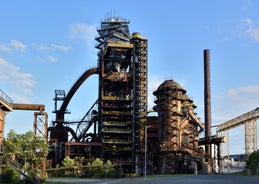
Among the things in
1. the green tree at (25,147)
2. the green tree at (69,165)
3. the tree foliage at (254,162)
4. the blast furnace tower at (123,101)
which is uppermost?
the blast furnace tower at (123,101)

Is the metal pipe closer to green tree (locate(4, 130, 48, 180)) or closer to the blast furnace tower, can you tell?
the blast furnace tower

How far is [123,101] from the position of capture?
3716 inches

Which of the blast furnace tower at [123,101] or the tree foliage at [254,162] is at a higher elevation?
the blast furnace tower at [123,101]

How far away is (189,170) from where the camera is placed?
82625 mm

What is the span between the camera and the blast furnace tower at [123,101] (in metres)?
Answer: 91.1

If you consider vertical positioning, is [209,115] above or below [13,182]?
above

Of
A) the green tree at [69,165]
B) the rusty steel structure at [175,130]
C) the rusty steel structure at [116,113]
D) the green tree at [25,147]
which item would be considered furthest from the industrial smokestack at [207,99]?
the green tree at [25,147]

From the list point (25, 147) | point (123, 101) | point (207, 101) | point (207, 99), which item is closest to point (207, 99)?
point (207, 99)

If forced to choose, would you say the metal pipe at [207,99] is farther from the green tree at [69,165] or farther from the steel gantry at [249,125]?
the green tree at [69,165]

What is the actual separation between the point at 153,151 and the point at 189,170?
9875mm

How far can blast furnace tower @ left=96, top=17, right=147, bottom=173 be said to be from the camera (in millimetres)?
91125

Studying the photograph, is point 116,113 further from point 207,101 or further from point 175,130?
point 207,101

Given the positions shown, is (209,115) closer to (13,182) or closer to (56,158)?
(56,158)

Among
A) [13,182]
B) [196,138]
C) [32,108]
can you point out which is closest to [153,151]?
[196,138]
